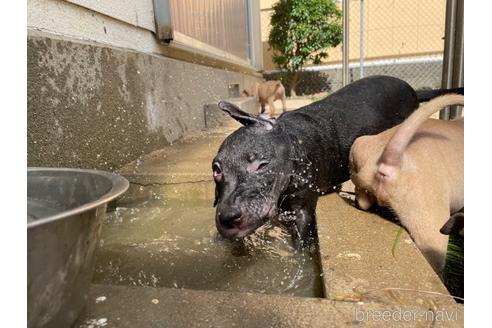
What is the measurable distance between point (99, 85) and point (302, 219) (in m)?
2.36

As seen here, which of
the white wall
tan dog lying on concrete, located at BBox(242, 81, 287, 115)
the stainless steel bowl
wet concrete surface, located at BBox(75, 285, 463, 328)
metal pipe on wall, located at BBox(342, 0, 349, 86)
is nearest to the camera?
the stainless steel bowl

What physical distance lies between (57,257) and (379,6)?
1759 centimetres

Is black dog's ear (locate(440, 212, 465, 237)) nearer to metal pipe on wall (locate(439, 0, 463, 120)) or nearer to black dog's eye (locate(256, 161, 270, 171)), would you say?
black dog's eye (locate(256, 161, 270, 171))

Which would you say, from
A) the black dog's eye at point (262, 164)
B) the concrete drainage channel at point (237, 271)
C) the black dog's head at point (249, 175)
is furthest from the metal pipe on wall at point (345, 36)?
the black dog's eye at point (262, 164)

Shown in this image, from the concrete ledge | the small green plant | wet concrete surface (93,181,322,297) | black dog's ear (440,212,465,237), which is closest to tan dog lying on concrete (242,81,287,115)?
the small green plant

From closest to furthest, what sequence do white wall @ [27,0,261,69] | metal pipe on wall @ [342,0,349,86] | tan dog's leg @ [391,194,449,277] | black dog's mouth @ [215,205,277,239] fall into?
1. tan dog's leg @ [391,194,449,277]
2. black dog's mouth @ [215,205,277,239]
3. white wall @ [27,0,261,69]
4. metal pipe on wall @ [342,0,349,86]

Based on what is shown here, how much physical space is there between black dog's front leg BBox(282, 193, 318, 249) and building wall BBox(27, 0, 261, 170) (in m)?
1.88

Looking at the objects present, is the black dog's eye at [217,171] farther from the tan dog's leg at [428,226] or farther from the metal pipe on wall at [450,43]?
the metal pipe on wall at [450,43]

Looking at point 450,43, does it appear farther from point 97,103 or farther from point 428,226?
point 97,103

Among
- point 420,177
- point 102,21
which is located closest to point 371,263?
point 420,177

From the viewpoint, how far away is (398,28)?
53.8 feet

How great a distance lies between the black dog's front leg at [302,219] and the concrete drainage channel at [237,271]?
10 cm

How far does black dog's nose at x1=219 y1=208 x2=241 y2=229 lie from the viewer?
2289mm

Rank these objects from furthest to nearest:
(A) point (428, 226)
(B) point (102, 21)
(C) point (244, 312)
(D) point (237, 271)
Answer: (B) point (102, 21)
(D) point (237, 271)
(A) point (428, 226)
(C) point (244, 312)
